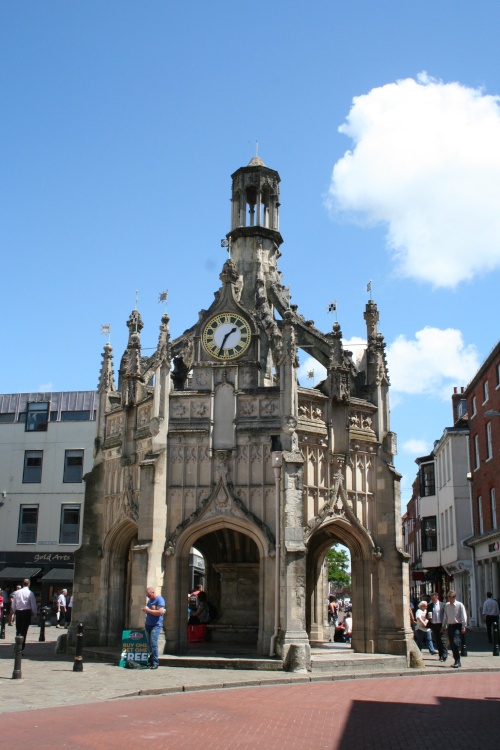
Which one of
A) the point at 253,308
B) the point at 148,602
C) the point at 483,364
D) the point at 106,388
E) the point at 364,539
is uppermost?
the point at 483,364

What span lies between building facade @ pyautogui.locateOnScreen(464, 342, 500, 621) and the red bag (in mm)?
18576

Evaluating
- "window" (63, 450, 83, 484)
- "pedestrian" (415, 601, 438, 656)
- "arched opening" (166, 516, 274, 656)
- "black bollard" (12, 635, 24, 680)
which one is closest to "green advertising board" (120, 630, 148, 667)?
"arched opening" (166, 516, 274, 656)

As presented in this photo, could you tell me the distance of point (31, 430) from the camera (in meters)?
46.6

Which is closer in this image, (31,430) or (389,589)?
(389,589)

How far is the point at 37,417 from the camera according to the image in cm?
4697

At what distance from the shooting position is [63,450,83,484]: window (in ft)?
149

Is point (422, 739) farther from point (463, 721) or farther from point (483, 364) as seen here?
point (483, 364)

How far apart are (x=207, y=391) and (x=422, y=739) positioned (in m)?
12.0

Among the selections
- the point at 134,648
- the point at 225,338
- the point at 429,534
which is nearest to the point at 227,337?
the point at 225,338

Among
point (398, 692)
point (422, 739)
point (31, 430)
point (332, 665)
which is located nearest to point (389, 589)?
point (332, 665)

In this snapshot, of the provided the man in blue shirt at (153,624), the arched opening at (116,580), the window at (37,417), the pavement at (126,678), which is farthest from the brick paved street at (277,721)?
the window at (37,417)

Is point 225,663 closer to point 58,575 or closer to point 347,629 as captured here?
point 347,629

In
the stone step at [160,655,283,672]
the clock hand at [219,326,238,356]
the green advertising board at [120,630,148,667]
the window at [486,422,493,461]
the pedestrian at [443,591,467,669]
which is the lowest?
the stone step at [160,655,283,672]

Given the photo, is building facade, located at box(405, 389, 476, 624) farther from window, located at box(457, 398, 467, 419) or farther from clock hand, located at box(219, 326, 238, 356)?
clock hand, located at box(219, 326, 238, 356)
